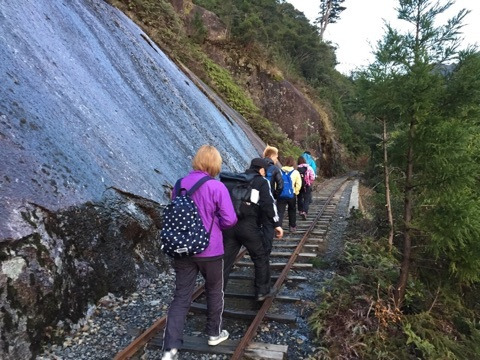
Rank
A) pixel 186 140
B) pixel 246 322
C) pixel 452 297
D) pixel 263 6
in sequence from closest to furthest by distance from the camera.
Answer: pixel 246 322, pixel 452 297, pixel 186 140, pixel 263 6

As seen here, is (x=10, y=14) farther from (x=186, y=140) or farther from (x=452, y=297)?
(x=452, y=297)

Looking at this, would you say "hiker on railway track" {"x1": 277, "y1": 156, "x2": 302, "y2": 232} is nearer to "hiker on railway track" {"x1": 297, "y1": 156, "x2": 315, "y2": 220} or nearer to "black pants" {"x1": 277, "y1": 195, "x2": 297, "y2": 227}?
"black pants" {"x1": 277, "y1": 195, "x2": 297, "y2": 227}

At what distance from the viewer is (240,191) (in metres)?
4.50

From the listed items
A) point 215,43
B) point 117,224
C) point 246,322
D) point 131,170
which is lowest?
point 246,322

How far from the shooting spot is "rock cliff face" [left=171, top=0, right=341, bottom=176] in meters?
25.2

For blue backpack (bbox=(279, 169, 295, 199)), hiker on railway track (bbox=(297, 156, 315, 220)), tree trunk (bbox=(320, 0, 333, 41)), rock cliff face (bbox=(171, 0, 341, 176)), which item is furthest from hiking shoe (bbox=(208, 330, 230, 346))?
tree trunk (bbox=(320, 0, 333, 41))

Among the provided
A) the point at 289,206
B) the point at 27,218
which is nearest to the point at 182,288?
the point at 27,218

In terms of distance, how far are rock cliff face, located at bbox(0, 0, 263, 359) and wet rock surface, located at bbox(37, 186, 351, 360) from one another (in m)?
0.19

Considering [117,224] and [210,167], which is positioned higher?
[210,167]

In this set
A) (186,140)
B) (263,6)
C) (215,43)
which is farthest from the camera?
(263,6)

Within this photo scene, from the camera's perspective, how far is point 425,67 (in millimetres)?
4215

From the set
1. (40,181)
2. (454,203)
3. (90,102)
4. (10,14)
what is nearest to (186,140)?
(90,102)

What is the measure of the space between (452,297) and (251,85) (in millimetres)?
22489

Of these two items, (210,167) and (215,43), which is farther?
(215,43)
